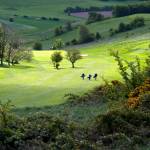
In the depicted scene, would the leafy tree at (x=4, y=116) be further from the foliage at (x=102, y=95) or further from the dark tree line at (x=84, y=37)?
the dark tree line at (x=84, y=37)

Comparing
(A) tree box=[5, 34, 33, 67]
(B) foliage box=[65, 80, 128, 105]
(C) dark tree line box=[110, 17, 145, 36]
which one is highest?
(C) dark tree line box=[110, 17, 145, 36]

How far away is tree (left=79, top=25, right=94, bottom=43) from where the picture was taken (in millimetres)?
184625

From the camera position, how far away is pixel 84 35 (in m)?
186

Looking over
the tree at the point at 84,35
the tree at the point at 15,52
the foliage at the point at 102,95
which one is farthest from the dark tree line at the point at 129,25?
the foliage at the point at 102,95

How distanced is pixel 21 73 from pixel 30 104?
93.9 feet

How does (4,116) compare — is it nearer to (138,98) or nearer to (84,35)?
(138,98)

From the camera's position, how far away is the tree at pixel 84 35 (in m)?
185

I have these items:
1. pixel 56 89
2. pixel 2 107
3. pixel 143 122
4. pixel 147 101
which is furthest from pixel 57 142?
pixel 56 89

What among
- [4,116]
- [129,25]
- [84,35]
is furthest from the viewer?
[129,25]

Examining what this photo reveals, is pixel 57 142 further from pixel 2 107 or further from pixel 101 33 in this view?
pixel 101 33

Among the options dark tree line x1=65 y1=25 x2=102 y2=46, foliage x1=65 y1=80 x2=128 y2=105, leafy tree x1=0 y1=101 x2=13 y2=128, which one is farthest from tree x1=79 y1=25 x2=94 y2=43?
leafy tree x1=0 y1=101 x2=13 y2=128

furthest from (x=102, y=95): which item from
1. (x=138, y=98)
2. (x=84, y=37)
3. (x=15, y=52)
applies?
(x=84, y=37)

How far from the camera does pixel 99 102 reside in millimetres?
49281

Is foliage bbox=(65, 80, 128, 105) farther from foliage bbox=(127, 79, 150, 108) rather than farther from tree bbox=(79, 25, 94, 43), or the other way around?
tree bbox=(79, 25, 94, 43)
